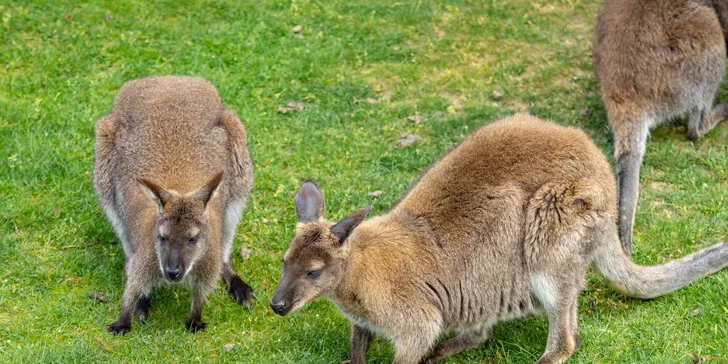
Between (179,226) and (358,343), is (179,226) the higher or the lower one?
the higher one

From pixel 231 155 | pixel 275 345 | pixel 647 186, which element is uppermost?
pixel 231 155

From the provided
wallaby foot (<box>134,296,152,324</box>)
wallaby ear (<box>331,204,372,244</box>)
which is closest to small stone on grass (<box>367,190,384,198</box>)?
wallaby foot (<box>134,296,152,324</box>)

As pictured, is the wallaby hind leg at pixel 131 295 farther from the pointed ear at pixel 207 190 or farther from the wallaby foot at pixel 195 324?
the pointed ear at pixel 207 190

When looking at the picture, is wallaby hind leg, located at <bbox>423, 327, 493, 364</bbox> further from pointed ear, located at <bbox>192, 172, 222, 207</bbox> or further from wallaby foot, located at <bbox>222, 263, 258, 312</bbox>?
pointed ear, located at <bbox>192, 172, 222, 207</bbox>

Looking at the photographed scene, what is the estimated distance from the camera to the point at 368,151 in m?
7.36

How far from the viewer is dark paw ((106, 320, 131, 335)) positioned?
5434 mm

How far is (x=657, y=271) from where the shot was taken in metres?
5.50

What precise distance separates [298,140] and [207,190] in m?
2.20

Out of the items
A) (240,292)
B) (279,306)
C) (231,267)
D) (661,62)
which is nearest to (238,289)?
(240,292)

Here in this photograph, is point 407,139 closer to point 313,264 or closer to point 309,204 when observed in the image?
point 309,204

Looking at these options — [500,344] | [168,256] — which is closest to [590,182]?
[500,344]

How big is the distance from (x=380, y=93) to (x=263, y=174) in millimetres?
1632

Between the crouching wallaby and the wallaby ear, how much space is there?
0.15ft

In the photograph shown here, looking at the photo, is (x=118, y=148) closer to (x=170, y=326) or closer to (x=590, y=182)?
(x=170, y=326)
